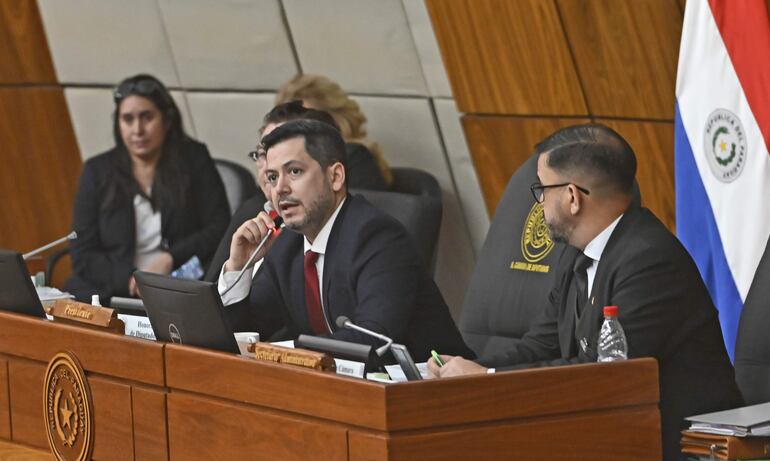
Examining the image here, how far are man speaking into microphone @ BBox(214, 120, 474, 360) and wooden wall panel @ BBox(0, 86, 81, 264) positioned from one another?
351 cm

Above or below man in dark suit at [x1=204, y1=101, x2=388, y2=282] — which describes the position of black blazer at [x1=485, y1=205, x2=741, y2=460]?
below

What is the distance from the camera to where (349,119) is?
5449mm

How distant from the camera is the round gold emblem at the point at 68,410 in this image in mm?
3121

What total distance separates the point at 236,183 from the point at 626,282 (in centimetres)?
311

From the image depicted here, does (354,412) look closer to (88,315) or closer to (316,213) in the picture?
(88,315)

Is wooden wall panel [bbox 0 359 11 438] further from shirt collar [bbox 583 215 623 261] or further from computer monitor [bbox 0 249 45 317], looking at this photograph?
shirt collar [bbox 583 215 623 261]

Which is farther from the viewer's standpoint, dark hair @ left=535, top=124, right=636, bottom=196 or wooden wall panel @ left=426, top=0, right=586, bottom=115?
wooden wall panel @ left=426, top=0, right=586, bottom=115

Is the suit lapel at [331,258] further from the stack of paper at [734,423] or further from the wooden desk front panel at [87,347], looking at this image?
the stack of paper at [734,423]

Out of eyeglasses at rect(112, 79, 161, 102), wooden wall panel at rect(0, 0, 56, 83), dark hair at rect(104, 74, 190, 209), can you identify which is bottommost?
dark hair at rect(104, 74, 190, 209)

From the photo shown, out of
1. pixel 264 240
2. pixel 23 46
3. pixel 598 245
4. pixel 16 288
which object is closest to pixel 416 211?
pixel 264 240

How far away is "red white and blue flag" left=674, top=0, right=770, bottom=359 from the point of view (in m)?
3.77

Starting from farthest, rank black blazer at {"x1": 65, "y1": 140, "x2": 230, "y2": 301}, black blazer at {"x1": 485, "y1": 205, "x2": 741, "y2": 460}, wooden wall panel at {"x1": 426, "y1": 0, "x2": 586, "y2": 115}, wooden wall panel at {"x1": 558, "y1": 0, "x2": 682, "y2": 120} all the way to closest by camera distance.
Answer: black blazer at {"x1": 65, "y1": 140, "x2": 230, "y2": 301}, wooden wall panel at {"x1": 426, "y1": 0, "x2": 586, "y2": 115}, wooden wall panel at {"x1": 558, "y1": 0, "x2": 682, "y2": 120}, black blazer at {"x1": 485, "y1": 205, "x2": 741, "y2": 460}

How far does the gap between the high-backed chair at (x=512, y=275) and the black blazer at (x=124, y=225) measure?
172 cm

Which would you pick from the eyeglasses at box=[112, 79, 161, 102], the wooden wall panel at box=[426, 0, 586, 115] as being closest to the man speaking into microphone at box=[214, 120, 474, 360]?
the wooden wall panel at box=[426, 0, 586, 115]
